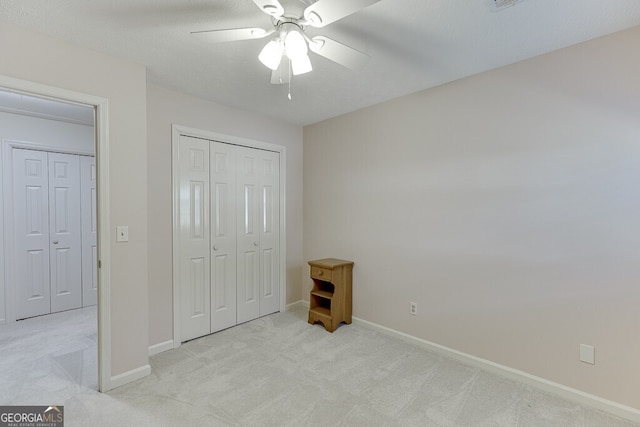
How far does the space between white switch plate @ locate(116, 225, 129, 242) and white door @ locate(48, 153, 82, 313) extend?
91.1 inches

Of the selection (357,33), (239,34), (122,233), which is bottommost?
Result: (122,233)

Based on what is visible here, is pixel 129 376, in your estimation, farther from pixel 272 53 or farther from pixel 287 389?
pixel 272 53

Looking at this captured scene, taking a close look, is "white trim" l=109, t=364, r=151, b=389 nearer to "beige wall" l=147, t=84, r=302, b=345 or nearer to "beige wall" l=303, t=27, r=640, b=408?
"beige wall" l=147, t=84, r=302, b=345

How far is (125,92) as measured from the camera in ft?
7.11

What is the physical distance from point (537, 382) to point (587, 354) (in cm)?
39

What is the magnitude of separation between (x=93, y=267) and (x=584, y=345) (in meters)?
5.15

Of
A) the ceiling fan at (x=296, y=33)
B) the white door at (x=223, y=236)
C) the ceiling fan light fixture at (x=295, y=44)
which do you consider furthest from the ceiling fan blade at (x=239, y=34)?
the white door at (x=223, y=236)

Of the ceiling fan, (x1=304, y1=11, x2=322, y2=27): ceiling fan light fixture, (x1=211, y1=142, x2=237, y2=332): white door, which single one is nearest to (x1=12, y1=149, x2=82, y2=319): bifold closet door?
(x1=211, y1=142, x2=237, y2=332): white door

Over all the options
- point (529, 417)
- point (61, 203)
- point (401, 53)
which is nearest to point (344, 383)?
point (529, 417)

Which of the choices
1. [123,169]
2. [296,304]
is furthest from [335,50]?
[296,304]

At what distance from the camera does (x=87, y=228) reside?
152 inches

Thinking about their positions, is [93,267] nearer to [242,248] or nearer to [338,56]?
[242,248]

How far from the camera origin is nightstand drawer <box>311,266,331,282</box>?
10.4ft

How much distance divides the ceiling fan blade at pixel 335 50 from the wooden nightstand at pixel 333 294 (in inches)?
79.4
